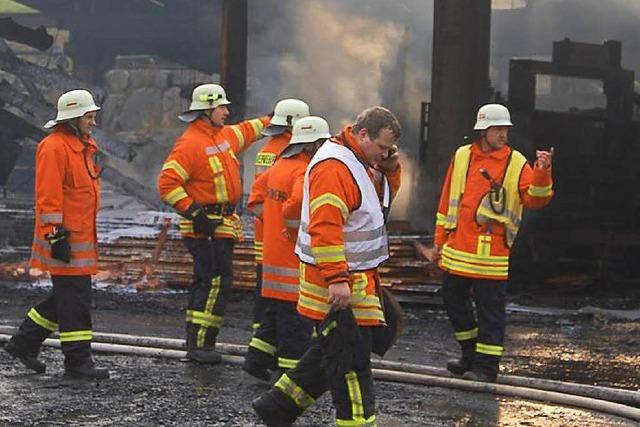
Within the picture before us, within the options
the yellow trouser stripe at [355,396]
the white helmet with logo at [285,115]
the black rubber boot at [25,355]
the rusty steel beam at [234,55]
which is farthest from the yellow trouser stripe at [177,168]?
the rusty steel beam at [234,55]

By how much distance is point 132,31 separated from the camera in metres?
18.7

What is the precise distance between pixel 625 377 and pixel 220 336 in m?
3.16

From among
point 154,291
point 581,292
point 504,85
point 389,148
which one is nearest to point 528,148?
point 504,85

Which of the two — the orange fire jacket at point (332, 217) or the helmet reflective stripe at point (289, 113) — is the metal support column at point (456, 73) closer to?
the helmet reflective stripe at point (289, 113)

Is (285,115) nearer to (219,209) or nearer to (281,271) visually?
(219,209)

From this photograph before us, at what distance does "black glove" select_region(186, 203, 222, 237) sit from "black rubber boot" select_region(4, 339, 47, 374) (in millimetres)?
1284

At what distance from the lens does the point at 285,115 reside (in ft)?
27.6

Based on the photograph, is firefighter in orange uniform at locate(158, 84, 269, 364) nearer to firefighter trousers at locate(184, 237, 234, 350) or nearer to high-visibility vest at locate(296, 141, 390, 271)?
firefighter trousers at locate(184, 237, 234, 350)

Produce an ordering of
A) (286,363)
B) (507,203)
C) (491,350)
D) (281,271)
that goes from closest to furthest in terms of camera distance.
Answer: (286,363)
(281,271)
(491,350)
(507,203)

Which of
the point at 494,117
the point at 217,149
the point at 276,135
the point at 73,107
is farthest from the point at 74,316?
the point at 494,117

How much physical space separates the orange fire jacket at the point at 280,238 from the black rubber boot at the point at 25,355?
60.8 inches

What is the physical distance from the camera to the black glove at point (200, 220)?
8.53 metres

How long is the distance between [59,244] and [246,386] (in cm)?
139

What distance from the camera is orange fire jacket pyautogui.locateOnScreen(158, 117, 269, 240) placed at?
8586 mm
